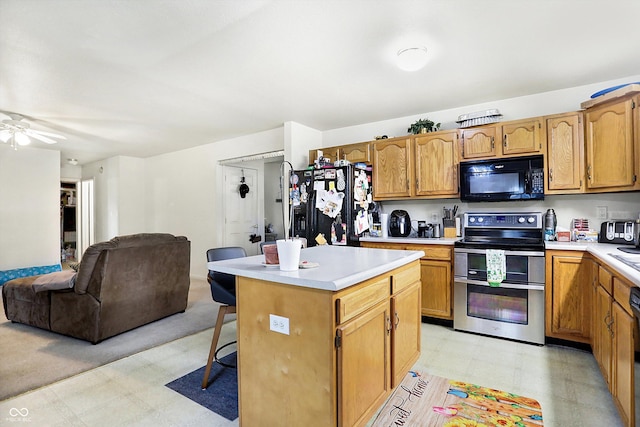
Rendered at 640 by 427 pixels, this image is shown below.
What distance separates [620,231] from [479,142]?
1.45 meters

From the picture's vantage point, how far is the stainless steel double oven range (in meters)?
2.84

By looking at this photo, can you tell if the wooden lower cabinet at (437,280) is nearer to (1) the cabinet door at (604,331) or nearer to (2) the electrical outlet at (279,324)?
(1) the cabinet door at (604,331)

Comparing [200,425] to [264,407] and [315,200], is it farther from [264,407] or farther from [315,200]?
[315,200]

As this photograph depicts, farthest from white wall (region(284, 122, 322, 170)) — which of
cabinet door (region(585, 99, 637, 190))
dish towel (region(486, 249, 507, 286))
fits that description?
cabinet door (region(585, 99, 637, 190))

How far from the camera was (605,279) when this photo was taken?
2086 mm

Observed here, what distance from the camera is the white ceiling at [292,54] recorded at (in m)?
1.98

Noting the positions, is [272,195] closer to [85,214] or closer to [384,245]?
[384,245]

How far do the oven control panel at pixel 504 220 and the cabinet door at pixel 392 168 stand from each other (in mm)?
744

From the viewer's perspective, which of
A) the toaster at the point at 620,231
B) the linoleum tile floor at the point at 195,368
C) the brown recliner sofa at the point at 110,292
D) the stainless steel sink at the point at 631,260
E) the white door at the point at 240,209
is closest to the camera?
the stainless steel sink at the point at 631,260

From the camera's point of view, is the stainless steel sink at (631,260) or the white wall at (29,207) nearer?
the stainless steel sink at (631,260)

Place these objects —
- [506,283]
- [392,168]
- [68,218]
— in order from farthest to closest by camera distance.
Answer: [68,218] → [392,168] → [506,283]

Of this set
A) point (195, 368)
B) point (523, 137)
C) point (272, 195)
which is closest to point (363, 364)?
point (195, 368)

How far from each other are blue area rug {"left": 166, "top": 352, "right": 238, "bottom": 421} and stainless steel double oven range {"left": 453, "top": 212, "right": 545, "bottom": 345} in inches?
88.0

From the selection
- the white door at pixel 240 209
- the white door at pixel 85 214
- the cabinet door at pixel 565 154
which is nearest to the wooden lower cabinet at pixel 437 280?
the cabinet door at pixel 565 154
